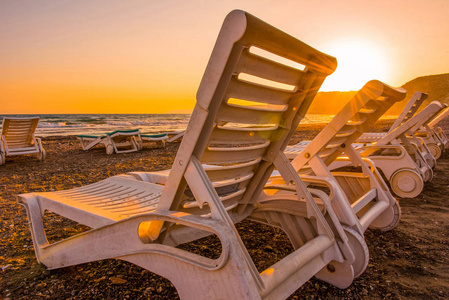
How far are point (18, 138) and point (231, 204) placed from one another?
872 centimetres

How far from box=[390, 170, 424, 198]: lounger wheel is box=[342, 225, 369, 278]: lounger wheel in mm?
3131

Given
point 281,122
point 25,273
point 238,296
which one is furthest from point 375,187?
point 25,273

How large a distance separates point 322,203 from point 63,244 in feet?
6.65

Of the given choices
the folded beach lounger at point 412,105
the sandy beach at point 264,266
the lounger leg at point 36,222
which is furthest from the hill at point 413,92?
the lounger leg at point 36,222

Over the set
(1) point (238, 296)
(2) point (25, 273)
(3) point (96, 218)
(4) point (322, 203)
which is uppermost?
(4) point (322, 203)

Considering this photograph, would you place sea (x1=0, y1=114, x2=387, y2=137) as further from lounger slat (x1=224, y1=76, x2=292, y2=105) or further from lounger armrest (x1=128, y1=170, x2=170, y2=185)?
lounger slat (x1=224, y1=76, x2=292, y2=105)

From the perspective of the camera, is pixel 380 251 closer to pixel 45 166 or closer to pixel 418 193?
pixel 418 193

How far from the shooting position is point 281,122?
1.96m

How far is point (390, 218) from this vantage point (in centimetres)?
321

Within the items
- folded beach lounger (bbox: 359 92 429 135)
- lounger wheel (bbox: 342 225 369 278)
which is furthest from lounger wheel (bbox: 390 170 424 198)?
lounger wheel (bbox: 342 225 369 278)

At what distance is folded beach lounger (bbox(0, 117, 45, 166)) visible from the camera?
7.57 meters

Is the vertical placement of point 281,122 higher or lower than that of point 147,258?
higher

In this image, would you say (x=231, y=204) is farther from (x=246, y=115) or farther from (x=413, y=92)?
(x=413, y=92)

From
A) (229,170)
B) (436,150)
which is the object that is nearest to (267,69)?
(229,170)
